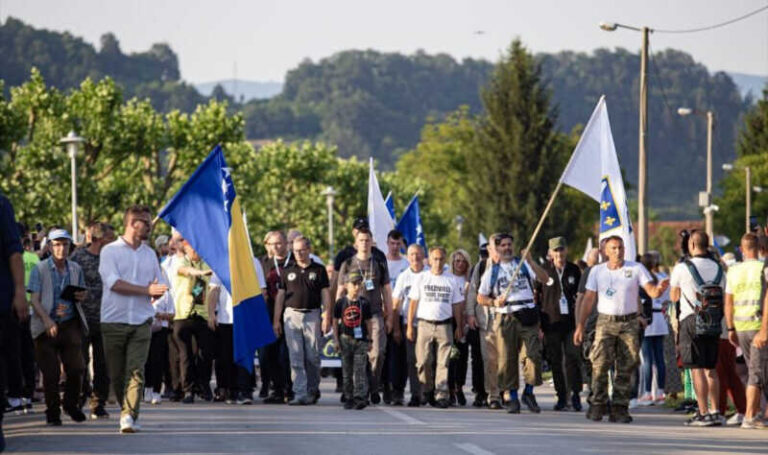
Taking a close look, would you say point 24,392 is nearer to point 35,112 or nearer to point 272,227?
point 35,112

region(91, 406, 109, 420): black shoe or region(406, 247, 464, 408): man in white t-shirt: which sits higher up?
region(406, 247, 464, 408): man in white t-shirt

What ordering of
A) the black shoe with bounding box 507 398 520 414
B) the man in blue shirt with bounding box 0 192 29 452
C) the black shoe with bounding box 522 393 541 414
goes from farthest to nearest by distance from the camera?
the black shoe with bounding box 522 393 541 414 < the black shoe with bounding box 507 398 520 414 < the man in blue shirt with bounding box 0 192 29 452

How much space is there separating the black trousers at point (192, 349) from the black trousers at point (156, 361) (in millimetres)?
258

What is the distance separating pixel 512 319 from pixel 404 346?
2060 millimetres

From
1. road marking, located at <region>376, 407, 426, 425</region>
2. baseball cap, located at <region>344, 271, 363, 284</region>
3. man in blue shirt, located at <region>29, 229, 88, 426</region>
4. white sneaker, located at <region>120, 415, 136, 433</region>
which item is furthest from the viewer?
baseball cap, located at <region>344, 271, 363, 284</region>

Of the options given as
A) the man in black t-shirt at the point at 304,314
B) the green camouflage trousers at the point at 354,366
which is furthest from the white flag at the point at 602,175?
the man in black t-shirt at the point at 304,314

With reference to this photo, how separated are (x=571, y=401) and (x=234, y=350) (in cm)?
420

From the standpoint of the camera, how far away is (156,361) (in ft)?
60.7

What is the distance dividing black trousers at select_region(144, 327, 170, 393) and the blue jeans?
237 inches

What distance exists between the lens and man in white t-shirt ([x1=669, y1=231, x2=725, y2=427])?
15.4 metres

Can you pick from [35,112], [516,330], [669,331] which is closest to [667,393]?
[669,331]

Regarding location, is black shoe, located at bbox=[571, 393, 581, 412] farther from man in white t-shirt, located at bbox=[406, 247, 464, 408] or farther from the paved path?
man in white t-shirt, located at bbox=[406, 247, 464, 408]

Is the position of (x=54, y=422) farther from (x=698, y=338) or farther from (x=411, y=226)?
(x=411, y=226)

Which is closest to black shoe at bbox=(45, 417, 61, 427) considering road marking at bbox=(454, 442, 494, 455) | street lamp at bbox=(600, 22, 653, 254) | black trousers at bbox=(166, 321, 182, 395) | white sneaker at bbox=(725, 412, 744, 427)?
black trousers at bbox=(166, 321, 182, 395)
